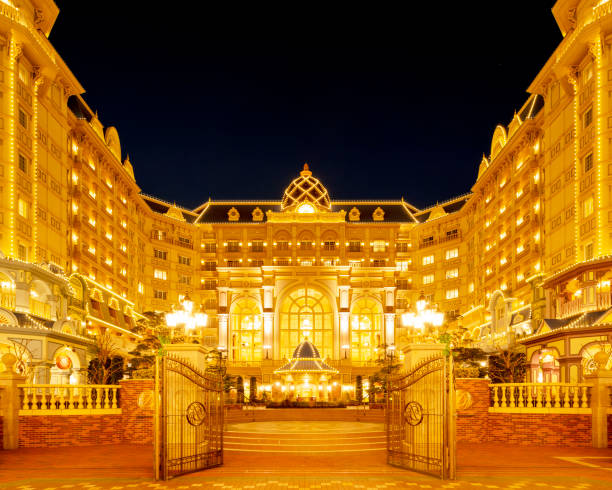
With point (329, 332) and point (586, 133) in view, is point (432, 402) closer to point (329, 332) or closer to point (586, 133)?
point (586, 133)

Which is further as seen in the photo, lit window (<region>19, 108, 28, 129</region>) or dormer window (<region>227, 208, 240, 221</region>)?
dormer window (<region>227, 208, 240, 221</region>)

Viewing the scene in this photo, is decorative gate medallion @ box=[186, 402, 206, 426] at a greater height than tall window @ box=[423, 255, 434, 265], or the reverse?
tall window @ box=[423, 255, 434, 265]

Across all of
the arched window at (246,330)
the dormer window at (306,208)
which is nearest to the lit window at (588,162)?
the arched window at (246,330)

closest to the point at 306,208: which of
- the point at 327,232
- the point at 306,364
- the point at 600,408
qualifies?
the point at 327,232

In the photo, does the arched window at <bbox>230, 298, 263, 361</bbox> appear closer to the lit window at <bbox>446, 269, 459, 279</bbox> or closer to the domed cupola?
the domed cupola

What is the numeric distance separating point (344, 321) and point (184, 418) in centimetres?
6048

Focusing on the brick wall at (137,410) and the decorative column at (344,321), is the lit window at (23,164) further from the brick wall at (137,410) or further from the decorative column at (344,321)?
the decorative column at (344,321)

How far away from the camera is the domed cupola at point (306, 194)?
89875 mm

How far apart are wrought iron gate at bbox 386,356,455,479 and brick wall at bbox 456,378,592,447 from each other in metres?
4.56

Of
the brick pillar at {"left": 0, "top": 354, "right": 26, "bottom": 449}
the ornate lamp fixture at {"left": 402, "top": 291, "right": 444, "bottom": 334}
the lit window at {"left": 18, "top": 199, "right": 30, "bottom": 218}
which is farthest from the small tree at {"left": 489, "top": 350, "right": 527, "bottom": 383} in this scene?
the lit window at {"left": 18, "top": 199, "right": 30, "bottom": 218}

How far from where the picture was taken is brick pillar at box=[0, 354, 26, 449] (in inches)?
803

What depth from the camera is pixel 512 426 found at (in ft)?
70.2

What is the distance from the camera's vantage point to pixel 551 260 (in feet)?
161

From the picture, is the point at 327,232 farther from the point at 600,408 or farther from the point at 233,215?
the point at 600,408
